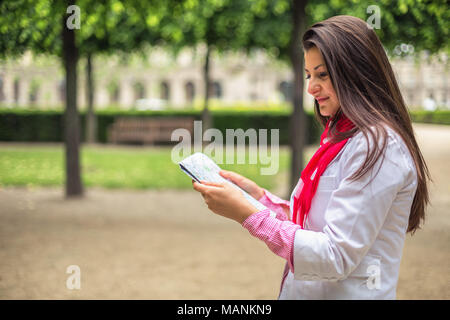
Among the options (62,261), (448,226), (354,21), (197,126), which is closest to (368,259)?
(354,21)

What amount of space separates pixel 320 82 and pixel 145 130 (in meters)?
15.2

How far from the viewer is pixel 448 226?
6.19 m

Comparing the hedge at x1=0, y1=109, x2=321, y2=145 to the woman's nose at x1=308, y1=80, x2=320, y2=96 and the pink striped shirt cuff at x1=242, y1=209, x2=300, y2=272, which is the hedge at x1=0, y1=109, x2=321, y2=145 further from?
the pink striped shirt cuff at x1=242, y1=209, x2=300, y2=272

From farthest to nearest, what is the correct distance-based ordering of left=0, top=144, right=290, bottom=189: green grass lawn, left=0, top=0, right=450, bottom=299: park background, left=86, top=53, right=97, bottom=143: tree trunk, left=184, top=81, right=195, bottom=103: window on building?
left=184, top=81, right=195, bottom=103: window on building < left=86, top=53, right=97, bottom=143: tree trunk < left=0, top=144, right=290, bottom=189: green grass lawn < left=0, top=0, right=450, bottom=299: park background

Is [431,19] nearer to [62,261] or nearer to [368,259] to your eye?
[62,261]

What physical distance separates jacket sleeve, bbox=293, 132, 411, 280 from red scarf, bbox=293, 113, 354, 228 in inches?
3.8

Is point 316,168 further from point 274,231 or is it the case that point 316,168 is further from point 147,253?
point 147,253

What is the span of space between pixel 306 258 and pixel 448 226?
5757 millimetres

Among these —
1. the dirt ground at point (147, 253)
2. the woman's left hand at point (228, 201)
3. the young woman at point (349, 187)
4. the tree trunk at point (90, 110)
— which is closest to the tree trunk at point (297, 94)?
the dirt ground at point (147, 253)

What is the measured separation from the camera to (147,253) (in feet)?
16.2

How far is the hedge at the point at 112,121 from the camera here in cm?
1691

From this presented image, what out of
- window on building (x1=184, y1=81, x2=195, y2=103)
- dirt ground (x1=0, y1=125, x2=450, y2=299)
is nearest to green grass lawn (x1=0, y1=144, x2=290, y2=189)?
dirt ground (x1=0, y1=125, x2=450, y2=299)

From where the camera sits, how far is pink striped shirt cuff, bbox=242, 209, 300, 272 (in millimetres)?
1210

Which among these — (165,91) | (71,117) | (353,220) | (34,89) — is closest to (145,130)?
(34,89)
